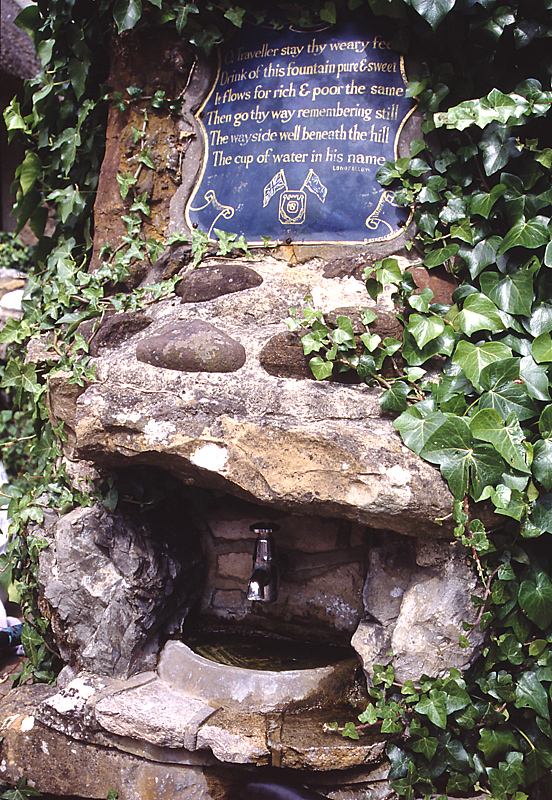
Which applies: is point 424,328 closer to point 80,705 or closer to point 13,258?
point 80,705

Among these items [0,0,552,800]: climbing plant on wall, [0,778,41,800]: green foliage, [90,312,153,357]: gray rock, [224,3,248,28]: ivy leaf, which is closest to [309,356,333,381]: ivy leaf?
[0,0,552,800]: climbing plant on wall

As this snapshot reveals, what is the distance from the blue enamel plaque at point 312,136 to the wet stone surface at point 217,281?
0.19m

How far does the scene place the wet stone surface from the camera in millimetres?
2201

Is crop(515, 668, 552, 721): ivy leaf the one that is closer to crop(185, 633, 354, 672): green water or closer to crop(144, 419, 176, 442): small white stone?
crop(185, 633, 354, 672): green water

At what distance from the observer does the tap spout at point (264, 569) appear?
2.26 meters

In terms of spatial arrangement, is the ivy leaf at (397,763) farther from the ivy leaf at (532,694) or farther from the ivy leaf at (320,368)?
the ivy leaf at (320,368)

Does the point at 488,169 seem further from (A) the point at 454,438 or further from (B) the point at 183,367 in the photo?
(B) the point at 183,367

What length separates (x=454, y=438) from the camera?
66.9 inches

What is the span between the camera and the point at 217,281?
222 centimetres

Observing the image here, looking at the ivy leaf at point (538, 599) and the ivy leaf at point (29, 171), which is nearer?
the ivy leaf at point (538, 599)

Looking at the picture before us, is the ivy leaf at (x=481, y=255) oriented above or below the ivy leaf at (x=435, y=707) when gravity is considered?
above

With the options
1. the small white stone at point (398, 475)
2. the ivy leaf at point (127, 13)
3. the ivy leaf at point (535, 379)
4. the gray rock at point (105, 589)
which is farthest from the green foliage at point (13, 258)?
the ivy leaf at point (535, 379)

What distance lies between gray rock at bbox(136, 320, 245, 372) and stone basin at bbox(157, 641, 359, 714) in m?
0.98

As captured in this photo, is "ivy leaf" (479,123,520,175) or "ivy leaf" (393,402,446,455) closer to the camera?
"ivy leaf" (393,402,446,455)
